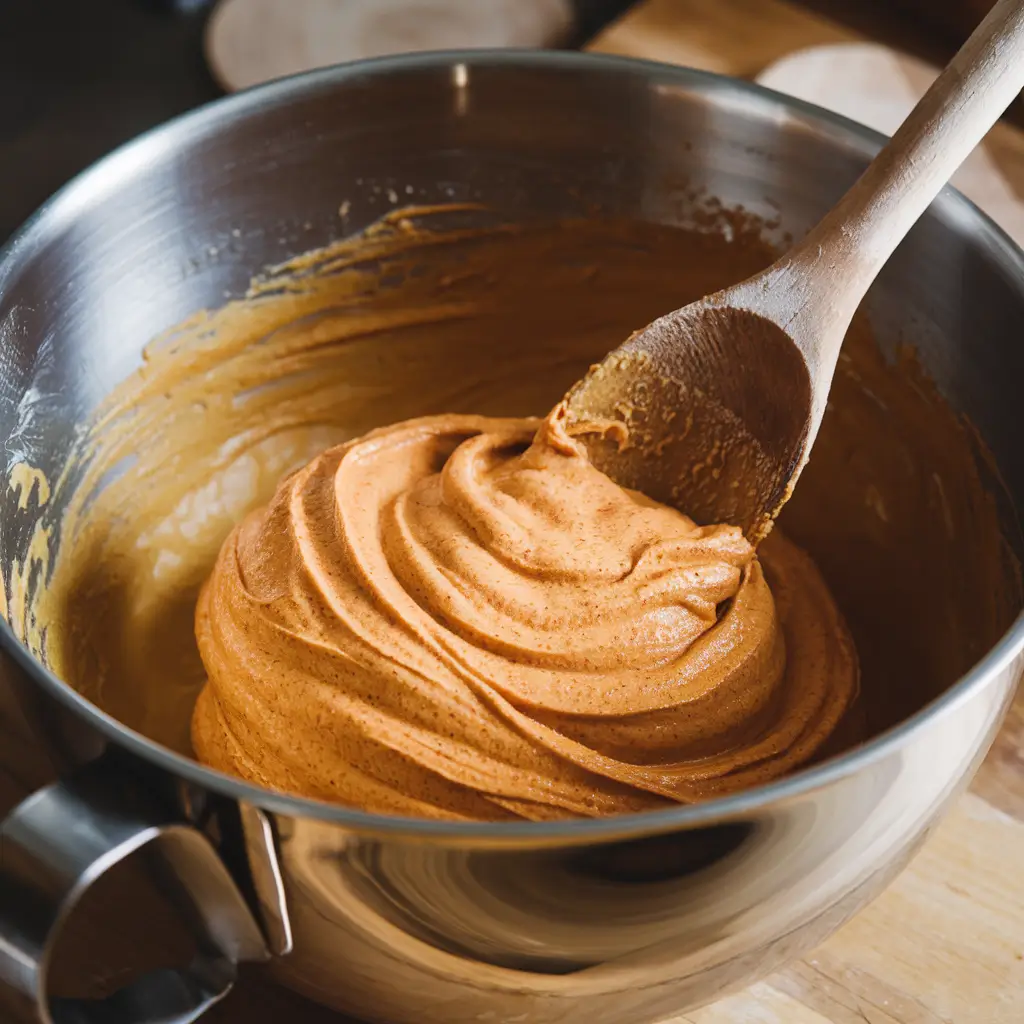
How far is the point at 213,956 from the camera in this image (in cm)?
80

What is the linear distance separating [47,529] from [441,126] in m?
0.54

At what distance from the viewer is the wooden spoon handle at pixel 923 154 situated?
1.01 meters

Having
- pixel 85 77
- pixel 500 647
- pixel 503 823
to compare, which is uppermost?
pixel 503 823

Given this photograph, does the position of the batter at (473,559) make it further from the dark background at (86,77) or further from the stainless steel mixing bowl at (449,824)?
the dark background at (86,77)

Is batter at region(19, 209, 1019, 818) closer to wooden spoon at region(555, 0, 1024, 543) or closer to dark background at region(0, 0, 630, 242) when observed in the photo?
wooden spoon at region(555, 0, 1024, 543)

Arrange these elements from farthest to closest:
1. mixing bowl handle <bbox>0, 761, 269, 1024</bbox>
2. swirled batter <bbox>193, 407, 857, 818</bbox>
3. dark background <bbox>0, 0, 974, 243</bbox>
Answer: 1. dark background <bbox>0, 0, 974, 243</bbox>
2. swirled batter <bbox>193, 407, 857, 818</bbox>
3. mixing bowl handle <bbox>0, 761, 269, 1024</bbox>

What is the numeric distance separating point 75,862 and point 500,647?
1.55ft

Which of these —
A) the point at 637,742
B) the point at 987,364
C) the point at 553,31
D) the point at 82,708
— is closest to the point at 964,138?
the point at 987,364

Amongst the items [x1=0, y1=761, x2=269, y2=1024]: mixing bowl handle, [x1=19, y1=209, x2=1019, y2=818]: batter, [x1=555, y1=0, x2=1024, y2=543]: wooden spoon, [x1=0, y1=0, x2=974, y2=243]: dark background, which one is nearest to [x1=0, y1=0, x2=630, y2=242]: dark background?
[x1=0, y1=0, x2=974, y2=243]: dark background

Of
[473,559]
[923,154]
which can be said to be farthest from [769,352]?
[473,559]

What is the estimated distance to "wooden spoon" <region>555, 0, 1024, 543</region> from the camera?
1.02 m

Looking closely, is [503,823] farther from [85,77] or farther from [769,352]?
[85,77]

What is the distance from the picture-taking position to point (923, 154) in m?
1.02

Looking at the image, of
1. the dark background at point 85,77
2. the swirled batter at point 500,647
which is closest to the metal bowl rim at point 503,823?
the swirled batter at point 500,647
